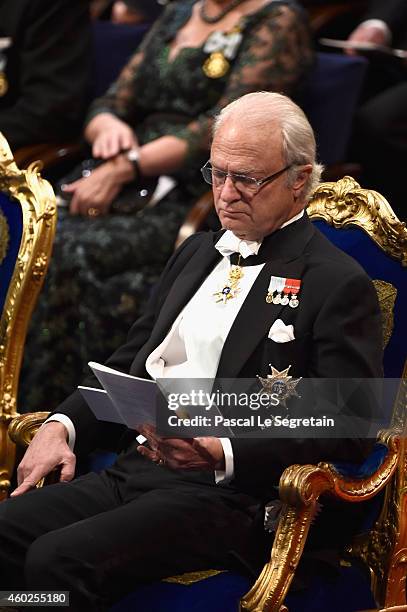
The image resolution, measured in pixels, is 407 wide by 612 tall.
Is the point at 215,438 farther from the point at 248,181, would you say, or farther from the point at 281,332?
the point at 248,181

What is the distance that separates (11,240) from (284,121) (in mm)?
866

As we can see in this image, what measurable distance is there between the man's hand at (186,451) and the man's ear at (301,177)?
1.76ft

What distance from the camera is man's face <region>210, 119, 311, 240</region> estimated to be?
7.38 ft

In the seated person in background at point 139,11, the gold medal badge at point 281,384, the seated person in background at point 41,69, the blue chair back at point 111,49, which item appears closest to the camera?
the gold medal badge at point 281,384

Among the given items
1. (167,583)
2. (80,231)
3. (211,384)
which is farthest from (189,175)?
(167,583)

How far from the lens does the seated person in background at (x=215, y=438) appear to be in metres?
2.09

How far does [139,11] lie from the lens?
4.97 m

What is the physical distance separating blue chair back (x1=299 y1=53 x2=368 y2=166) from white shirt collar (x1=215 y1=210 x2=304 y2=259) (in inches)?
61.7

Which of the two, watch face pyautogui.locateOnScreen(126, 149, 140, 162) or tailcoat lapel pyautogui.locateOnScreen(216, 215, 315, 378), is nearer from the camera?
tailcoat lapel pyautogui.locateOnScreen(216, 215, 315, 378)

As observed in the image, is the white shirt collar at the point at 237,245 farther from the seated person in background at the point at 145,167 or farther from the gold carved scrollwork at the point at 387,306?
the seated person in background at the point at 145,167

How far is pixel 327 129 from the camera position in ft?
13.0

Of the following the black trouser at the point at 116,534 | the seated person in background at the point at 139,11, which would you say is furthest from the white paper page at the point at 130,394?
the seated person in background at the point at 139,11

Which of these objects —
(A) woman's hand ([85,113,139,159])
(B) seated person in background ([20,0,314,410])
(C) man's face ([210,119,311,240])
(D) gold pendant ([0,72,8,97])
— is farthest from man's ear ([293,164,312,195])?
(D) gold pendant ([0,72,8,97])

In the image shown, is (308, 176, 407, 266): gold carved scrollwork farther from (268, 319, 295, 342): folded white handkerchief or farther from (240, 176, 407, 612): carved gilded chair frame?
(268, 319, 295, 342): folded white handkerchief
